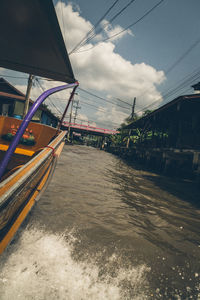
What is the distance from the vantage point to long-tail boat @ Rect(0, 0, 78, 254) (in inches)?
49.4

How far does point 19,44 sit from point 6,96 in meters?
19.8

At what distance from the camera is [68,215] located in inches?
123

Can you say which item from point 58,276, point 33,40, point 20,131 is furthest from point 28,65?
point 58,276

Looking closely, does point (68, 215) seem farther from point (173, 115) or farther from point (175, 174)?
point (173, 115)

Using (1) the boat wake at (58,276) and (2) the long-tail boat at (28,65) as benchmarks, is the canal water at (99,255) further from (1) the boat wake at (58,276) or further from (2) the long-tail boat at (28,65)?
(2) the long-tail boat at (28,65)

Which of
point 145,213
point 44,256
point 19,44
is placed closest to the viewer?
point 44,256

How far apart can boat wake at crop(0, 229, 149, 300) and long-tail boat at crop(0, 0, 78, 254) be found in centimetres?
47

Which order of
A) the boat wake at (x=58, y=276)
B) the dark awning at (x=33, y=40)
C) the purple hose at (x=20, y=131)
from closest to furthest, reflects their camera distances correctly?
the purple hose at (x=20, y=131) → the boat wake at (x=58, y=276) → the dark awning at (x=33, y=40)

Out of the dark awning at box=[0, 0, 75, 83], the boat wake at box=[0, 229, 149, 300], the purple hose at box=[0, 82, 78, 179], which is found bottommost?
the boat wake at box=[0, 229, 149, 300]

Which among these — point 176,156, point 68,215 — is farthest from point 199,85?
point 68,215

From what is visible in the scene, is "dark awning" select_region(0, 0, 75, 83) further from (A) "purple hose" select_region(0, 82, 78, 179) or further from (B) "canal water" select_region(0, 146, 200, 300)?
(B) "canal water" select_region(0, 146, 200, 300)

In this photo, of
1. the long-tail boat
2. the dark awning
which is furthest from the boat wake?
the dark awning

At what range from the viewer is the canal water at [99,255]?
1.69 metres

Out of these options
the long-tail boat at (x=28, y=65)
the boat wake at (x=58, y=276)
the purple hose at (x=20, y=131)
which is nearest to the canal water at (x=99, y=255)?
the boat wake at (x=58, y=276)
